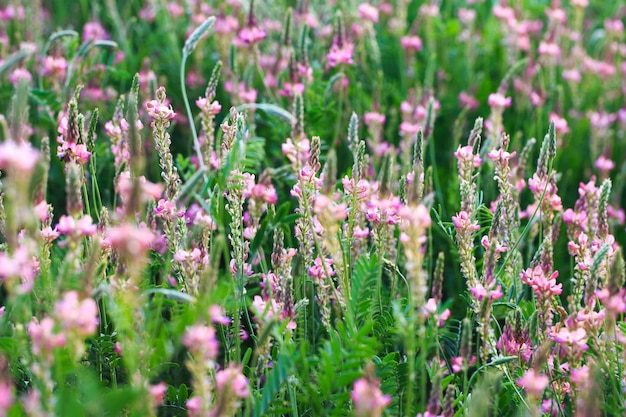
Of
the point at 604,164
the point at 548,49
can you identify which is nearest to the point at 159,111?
the point at 604,164

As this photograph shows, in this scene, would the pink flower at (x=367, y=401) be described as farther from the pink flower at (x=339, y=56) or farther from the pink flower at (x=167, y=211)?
the pink flower at (x=339, y=56)

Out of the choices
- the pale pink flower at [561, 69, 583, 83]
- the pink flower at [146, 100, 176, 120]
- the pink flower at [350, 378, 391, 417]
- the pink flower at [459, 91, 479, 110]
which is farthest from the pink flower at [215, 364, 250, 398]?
the pale pink flower at [561, 69, 583, 83]

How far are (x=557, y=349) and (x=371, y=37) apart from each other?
1684 mm

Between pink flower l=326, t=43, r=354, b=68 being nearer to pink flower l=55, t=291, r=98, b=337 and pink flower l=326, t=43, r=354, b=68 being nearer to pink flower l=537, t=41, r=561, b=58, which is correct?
pink flower l=537, t=41, r=561, b=58

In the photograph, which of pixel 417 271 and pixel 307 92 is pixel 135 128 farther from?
pixel 307 92

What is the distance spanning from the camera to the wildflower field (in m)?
1.34

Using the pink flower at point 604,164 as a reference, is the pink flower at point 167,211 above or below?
above

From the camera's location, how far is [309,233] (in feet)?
5.74

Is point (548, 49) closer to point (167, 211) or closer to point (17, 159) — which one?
point (167, 211)

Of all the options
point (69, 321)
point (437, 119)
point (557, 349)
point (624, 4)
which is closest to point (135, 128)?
point (69, 321)

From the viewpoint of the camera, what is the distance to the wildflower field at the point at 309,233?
1339 millimetres

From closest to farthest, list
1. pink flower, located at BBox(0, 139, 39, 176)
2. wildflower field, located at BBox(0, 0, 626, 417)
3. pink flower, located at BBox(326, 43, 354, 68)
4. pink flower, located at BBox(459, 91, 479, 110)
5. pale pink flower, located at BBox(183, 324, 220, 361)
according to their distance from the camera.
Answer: pink flower, located at BBox(0, 139, 39, 176) < pale pink flower, located at BBox(183, 324, 220, 361) < wildflower field, located at BBox(0, 0, 626, 417) < pink flower, located at BBox(326, 43, 354, 68) < pink flower, located at BBox(459, 91, 479, 110)

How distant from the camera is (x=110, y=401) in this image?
3.96 feet

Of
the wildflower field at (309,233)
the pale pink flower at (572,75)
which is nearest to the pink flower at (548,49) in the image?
the wildflower field at (309,233)
